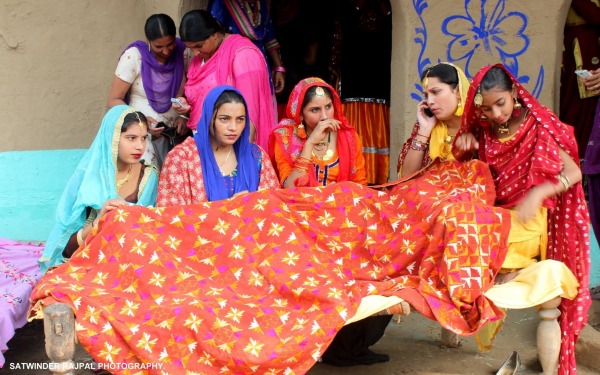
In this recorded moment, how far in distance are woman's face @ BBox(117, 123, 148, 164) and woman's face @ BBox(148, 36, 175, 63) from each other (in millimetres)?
938

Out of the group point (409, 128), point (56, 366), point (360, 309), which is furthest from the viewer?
point (409, 128)

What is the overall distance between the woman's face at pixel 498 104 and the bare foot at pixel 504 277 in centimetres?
76

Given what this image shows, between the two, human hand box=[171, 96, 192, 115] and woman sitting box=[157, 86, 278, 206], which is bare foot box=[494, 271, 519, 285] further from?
human hand box=[171, 96, 192, 115]

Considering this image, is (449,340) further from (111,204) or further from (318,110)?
(111,204)

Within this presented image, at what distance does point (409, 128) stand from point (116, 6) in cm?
236

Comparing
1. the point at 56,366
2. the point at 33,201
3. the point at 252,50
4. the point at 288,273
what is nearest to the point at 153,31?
the point at 252,50

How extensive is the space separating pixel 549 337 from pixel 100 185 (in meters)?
2.36

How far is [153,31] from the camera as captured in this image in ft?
15.7

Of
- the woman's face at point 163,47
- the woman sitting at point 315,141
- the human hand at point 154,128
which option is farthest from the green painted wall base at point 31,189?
the woman sitting at point 315,141

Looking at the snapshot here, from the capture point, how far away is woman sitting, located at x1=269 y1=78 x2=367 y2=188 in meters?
4.38

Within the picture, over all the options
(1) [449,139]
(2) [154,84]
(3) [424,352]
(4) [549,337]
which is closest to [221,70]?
(2) [154,84]

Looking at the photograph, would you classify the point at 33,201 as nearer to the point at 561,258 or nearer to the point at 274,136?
the point at 274,136

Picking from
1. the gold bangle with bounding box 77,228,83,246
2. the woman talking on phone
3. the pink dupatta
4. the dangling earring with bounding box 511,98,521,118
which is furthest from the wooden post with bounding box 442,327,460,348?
the gold bangle with bounding box 77,228,83,246

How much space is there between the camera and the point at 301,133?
14.8ft
